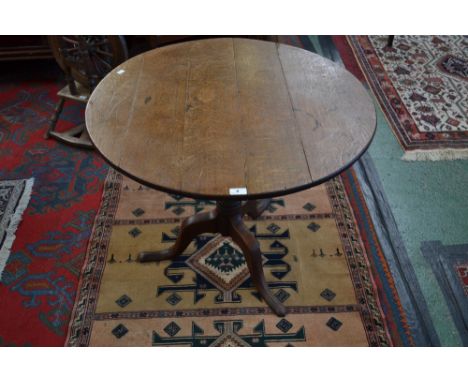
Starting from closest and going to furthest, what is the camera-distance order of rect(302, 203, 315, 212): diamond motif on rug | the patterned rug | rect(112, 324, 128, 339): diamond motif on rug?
rect(112, 324, 128, 339): diamond motif on rug
rect(302, 203, 315, 212): diamond motif on rug
the patterned rug

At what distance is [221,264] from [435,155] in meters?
1.57

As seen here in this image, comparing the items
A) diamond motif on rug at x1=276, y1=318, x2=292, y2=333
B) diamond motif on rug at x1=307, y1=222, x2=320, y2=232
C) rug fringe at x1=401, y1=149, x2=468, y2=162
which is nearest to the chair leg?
diamond motif on rug at x1=307, y1=222, x2=320, y2=232

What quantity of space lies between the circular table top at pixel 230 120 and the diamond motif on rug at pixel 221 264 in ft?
2.61

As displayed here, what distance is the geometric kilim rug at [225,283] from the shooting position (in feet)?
5.63

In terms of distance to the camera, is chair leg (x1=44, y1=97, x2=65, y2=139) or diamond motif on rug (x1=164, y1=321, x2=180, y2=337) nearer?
diamond motif on rug (x1=164, y1=321, x2=180, y2=337)

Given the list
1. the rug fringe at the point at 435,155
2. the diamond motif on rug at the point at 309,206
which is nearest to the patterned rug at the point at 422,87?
the rug fringe at the point at 435,155

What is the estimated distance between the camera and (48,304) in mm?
1812

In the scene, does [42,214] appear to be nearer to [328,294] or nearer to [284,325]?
[284,325]

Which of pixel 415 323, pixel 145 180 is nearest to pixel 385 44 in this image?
pixel 415 323

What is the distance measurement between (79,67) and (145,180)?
1.42m

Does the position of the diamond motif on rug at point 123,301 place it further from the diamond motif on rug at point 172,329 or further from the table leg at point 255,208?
the table leg at point 255,208

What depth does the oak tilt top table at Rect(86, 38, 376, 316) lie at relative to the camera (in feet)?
4.07

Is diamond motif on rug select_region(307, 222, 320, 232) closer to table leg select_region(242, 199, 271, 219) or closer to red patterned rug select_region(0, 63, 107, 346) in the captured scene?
table leg select_region(242, 199, 271, 219)

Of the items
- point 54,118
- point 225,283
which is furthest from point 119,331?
point 54,118
